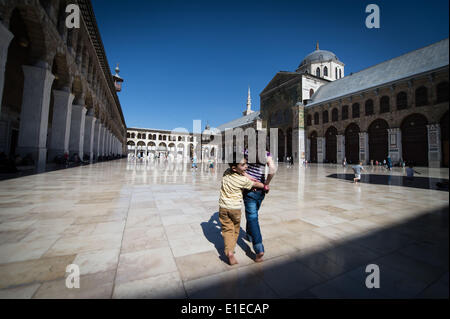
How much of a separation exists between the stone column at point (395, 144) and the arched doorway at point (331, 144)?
23.6 ft

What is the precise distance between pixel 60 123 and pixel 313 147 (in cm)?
3298

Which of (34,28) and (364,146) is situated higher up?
(34,28)

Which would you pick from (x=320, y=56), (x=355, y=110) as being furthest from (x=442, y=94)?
(x=320, y=56)

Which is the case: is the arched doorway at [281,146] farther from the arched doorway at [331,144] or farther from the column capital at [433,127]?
the column capital at [433,127]

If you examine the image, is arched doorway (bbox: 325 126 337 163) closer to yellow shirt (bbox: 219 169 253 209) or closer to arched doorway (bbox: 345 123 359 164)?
arched doorway (bbox: 345 123 359 164)

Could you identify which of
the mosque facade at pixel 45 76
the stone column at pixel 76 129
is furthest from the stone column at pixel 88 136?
the stone column at pixel 76 129

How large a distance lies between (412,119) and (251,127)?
31.5 meters

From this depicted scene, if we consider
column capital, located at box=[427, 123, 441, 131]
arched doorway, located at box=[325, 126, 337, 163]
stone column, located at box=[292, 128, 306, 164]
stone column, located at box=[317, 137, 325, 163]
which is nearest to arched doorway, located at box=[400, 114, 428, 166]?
column capital, located at box=[427, 123, 441, 131]

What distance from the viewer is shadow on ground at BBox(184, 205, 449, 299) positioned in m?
1.90

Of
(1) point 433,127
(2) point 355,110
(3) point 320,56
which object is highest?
(3) point 320,56

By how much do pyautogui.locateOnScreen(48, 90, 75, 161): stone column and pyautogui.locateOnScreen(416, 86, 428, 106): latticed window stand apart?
106ft

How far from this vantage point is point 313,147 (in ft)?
111

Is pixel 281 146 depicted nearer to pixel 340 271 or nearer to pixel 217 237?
pixel 217 237
